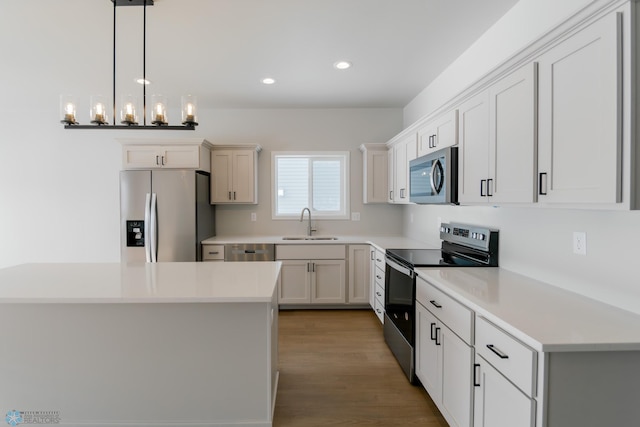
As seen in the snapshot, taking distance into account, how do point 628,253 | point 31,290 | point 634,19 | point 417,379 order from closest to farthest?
point 634,19 → point 628,253 → point 31,290 → point 417,379

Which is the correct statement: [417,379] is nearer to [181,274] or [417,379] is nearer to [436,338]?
[436,338]

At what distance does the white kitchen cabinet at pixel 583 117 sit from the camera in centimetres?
122

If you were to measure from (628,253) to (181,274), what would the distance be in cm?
233

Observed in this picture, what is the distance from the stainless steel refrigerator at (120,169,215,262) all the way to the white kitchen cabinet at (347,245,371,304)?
5.94 feet

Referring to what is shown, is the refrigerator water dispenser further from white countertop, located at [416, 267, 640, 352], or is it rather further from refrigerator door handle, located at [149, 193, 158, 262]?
white countertop, located at [416, 267, 640, 352]

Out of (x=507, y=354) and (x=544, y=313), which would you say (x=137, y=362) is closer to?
(x=507, y=354)

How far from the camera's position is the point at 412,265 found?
97.3 inches

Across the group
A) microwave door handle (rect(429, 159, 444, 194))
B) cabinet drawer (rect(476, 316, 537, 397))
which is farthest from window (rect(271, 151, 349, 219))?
cabinet drawer (rect(476, 316, 537, 397))

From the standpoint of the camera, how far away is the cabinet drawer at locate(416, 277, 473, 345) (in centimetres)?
170

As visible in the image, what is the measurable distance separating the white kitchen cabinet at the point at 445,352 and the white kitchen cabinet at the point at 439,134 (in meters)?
1.06

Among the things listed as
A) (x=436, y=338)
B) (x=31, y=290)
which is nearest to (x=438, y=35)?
(x=436, y=338)

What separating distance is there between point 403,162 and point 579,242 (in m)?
2.11

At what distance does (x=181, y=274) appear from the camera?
2197 mm

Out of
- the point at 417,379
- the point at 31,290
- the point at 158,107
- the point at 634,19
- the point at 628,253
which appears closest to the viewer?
the point at 634,19
